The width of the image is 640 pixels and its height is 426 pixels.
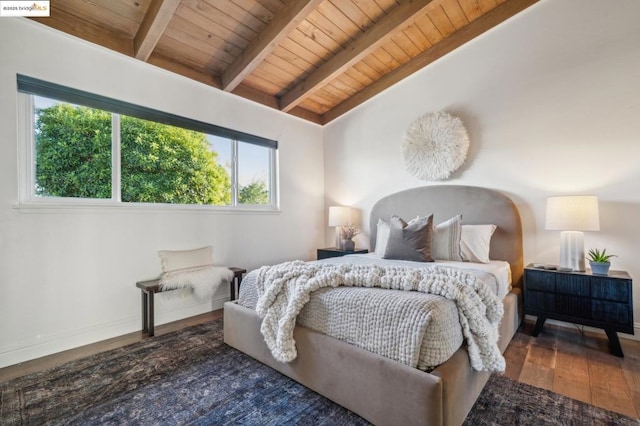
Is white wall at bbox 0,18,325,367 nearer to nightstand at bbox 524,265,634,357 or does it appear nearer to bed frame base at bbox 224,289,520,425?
bed frame base at bbox 224,289,520,425

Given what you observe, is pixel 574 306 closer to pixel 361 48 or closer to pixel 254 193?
pixel 361 48

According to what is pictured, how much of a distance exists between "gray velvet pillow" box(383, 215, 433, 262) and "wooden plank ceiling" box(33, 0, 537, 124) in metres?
1.86

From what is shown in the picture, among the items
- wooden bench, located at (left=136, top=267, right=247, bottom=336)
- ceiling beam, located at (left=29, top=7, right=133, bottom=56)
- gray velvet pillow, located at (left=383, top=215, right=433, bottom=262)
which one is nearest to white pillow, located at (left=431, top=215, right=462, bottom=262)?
gray velvet pillow, located at (left=383, top=215, right=433, bottom=262)

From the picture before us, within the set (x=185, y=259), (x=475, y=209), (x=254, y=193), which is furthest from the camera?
(x=254, y=193)

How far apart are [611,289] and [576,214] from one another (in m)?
0.59

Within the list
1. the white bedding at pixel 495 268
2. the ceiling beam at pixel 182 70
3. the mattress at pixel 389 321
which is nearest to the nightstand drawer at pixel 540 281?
the white bedding at pixel 495 268

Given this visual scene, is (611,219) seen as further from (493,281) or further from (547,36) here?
(547,36)

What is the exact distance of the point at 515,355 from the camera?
86.7 inches

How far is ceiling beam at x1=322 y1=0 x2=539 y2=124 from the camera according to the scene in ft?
9.57

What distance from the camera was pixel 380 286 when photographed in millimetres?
1670

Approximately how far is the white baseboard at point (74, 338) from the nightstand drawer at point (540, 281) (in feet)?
10.7

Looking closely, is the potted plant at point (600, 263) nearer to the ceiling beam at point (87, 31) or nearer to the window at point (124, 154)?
the window at point (124, 154)

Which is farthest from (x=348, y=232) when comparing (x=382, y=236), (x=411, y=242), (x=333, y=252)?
(x=411, y=242)

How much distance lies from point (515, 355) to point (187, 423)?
Result: 2245 millimetres
